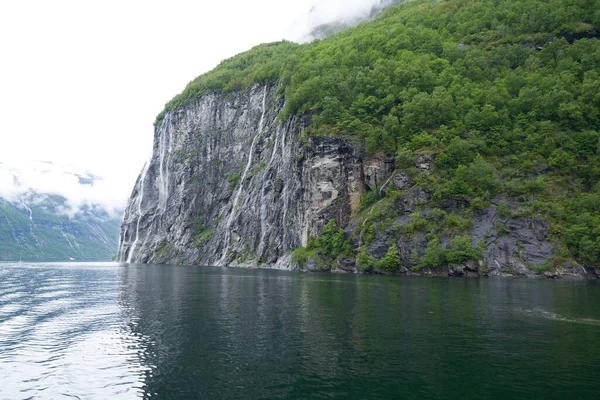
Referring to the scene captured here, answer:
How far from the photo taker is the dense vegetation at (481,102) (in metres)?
69.1

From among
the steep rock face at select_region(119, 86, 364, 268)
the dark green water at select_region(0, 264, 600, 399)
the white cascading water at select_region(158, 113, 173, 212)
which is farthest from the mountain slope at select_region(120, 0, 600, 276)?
the dark green water at select_region(0, 264, 600, 399)

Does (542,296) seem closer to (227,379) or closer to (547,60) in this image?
(227,379)

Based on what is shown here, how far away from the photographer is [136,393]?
15.2 metres

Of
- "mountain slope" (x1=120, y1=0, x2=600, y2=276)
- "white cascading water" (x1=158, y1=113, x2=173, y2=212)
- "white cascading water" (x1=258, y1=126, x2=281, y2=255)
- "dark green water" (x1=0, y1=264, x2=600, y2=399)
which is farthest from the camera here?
"white cascading water" (x1=158, y1=113, x2=173, y2=212)

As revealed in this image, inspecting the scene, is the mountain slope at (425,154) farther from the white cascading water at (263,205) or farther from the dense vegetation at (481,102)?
the white cascading water at (263,205)

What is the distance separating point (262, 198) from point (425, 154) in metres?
48.7

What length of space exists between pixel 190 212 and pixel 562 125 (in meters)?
110

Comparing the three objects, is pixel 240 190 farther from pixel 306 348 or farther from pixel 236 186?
pixel 306 348

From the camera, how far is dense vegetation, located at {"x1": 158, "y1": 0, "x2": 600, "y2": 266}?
69125 millimetres

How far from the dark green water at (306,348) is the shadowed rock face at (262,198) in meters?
29.0

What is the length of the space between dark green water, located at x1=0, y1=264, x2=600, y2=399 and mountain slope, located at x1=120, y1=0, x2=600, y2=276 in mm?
30835

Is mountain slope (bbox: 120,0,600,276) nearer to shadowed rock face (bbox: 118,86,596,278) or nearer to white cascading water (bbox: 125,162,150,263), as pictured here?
shadowed rock face (bbox: 118,86,596,278)

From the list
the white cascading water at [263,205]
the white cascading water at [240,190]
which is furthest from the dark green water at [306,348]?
the white cascading water at [240,190]

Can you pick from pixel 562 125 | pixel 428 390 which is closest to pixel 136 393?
pixel 428 390
